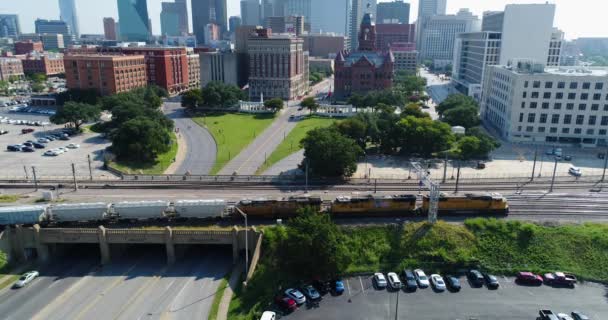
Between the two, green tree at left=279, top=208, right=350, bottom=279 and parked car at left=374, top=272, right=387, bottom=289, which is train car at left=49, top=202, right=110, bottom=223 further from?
parked car at left=374, top=272, right=387, bottom=289

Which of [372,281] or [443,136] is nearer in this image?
[372,281]

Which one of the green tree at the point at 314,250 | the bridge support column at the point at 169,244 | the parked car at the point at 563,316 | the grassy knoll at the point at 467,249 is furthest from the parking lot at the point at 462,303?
the bridge support column at the point at 169,244

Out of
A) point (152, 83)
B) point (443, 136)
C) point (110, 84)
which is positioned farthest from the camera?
point (152, 83)

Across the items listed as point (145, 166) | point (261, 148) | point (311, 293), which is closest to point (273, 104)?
point (261, 148)

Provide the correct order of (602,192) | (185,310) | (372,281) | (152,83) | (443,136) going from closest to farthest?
(185,310)
(372,281)
(602,192)
(443,136)
(152,83)

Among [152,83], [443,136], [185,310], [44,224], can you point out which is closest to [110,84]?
[152,83]

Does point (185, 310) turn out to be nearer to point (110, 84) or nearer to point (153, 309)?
point (153, 309)
